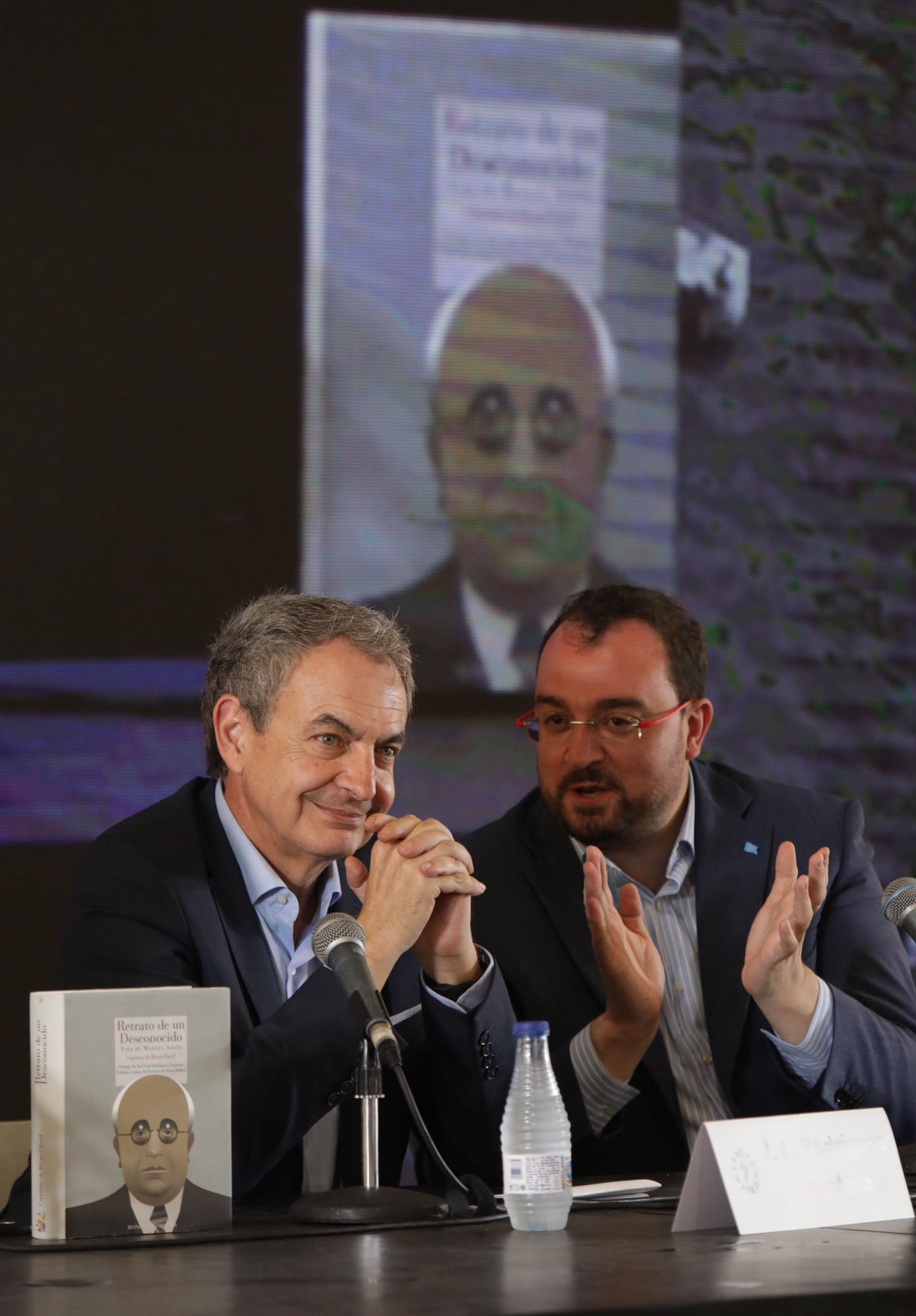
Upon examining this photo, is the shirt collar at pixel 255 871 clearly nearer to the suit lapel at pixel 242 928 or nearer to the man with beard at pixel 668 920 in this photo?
the suit lapel at pixel 242 928

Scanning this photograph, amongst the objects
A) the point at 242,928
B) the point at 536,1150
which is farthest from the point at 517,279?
the point at 536,1150

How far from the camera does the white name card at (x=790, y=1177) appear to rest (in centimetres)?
161

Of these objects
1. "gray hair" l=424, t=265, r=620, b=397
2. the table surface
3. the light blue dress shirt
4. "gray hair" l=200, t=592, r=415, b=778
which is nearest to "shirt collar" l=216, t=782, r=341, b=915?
the light blue dress shirt

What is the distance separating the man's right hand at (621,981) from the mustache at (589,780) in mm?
365

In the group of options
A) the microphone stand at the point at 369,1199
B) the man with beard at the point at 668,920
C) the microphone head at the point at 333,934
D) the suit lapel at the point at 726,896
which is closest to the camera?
the microphone stand at the point at 369,1199

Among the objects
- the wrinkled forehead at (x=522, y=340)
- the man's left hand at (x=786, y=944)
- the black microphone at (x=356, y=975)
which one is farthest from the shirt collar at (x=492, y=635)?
the black microphone at (x=356, y=975)

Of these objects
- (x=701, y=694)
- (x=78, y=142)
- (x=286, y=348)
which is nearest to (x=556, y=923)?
(x=701, y=694)

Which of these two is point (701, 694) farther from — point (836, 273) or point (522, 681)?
point (836, 273)

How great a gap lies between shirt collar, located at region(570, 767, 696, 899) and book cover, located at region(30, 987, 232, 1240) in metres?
1.14

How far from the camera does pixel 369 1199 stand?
174cm

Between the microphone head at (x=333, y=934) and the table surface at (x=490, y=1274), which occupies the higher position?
the microphone head at (x=333, y=934)

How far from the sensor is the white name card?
5.27ft

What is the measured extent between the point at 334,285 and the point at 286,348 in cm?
18

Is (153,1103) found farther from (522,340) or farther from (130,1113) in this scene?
(522,340)
